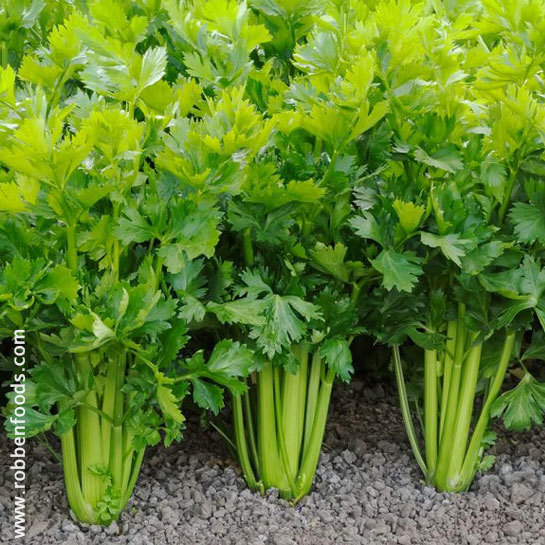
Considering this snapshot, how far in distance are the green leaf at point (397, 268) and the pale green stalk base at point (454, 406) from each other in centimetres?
37

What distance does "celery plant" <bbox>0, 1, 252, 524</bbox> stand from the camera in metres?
2.21

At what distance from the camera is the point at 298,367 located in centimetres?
266

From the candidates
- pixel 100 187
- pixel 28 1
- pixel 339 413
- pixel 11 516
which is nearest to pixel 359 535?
pixel 339 413

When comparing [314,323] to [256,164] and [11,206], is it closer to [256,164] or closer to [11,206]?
[256,164]

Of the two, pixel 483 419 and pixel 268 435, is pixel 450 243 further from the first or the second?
pixel 268 435

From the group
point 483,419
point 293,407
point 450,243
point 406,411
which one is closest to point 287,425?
point 293,407

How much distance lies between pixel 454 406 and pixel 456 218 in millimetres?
715

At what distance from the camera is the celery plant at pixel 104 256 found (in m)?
2.21

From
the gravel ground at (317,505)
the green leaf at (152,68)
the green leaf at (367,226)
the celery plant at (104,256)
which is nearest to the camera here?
the celery plant at (104,256)

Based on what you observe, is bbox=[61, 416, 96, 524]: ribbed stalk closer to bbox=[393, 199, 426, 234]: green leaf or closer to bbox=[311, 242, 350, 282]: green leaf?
bbox=[311, 242, 350, 282]: green leaf

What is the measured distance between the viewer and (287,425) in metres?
2.79

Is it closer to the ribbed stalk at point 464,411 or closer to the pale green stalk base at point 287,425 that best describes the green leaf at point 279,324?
the pale green stalk base at point 287,425

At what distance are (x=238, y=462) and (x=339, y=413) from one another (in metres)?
0.61

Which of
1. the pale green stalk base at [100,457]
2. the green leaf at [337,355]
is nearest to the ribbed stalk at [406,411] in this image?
the green leaf at [337,355]
